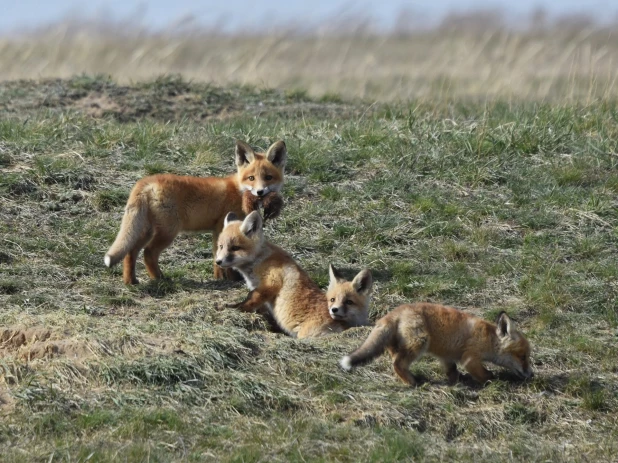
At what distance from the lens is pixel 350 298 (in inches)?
314

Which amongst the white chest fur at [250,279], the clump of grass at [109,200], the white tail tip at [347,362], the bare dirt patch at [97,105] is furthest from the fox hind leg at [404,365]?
the bare dirt patch at [97,105]

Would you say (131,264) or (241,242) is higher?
(241,242)

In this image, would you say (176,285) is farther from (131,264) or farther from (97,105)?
(97,105)

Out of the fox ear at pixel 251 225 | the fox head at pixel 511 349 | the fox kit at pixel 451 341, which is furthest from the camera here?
the fox ear at pixel 251 225

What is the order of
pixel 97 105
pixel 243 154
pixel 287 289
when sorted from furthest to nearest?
pixel 97 105 < pixel 243 154 < pixel 287 289

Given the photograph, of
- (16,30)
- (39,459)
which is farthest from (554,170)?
(16,30)

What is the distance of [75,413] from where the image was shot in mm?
6324

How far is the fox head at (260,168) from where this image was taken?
9.42 m

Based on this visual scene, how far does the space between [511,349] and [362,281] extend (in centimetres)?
145

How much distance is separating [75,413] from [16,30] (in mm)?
19542

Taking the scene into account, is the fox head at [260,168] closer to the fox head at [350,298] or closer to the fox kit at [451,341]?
the fox head at [350,298]

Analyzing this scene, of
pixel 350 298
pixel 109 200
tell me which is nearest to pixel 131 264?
pixel 109 200

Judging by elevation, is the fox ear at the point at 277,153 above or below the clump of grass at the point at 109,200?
above

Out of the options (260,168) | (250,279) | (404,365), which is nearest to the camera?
(404,365)
